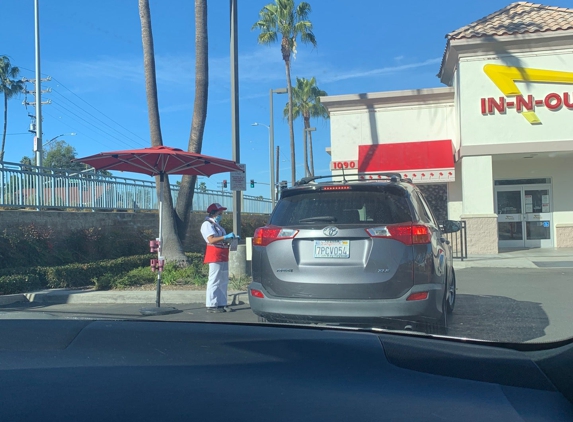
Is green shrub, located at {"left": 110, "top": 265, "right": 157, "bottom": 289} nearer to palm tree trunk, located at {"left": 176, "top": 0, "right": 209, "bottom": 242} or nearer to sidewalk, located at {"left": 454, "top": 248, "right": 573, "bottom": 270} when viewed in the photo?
palm tree trunk, located at {"left": 176, "top": 0, "right": 209, "bottom": 242}

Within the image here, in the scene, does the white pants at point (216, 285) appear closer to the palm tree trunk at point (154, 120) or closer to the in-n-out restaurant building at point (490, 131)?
the palm tree trunk at point (154, 120)

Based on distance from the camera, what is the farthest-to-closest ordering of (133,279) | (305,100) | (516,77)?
(305,100) → (516,77) → (133,279)

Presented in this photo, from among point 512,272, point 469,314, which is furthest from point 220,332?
point 512,272

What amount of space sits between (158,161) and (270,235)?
16.1ft

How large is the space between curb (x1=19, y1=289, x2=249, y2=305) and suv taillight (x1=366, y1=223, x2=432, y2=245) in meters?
5.08

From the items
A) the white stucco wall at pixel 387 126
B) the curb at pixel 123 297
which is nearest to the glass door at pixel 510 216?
the white stucco wall at pixel 387 126

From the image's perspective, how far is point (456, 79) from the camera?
57.5 feet

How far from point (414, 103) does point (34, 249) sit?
42.4ft

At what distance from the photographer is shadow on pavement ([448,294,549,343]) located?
20.2 feet

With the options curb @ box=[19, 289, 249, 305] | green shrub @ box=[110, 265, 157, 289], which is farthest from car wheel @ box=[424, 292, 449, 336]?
green shrub @ box=[110, 265, 157, 289]

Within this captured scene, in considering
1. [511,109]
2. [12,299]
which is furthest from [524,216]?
[12,299]

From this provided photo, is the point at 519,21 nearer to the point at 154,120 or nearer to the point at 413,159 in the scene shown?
the point at 413,159

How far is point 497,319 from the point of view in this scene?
7148 millimetres

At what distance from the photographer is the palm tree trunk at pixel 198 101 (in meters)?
13.3
